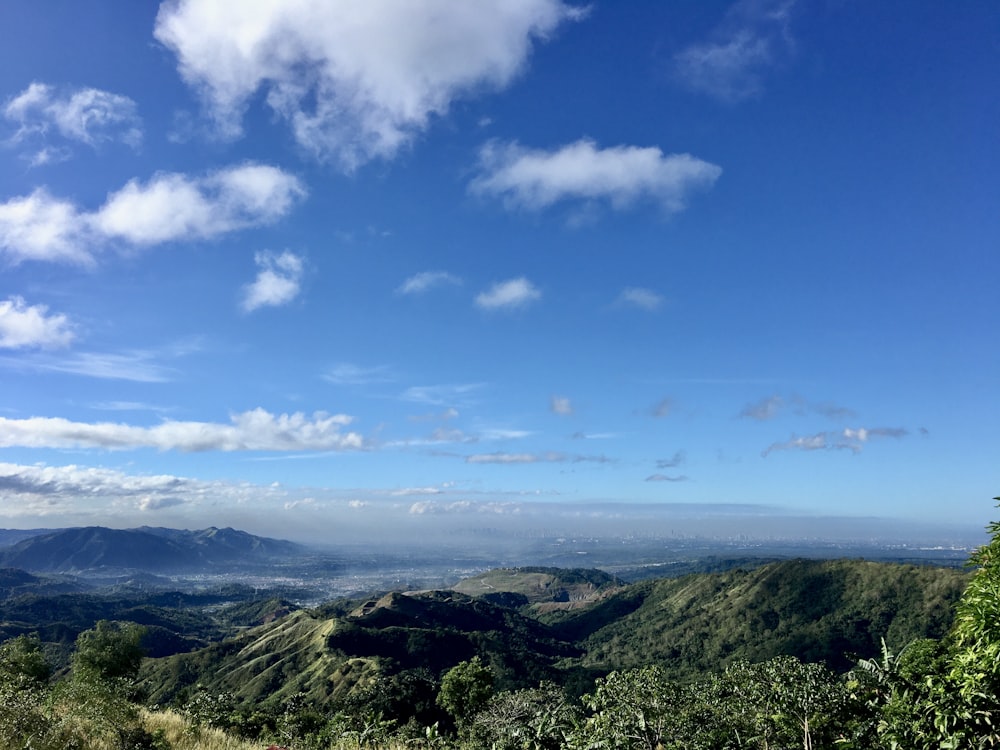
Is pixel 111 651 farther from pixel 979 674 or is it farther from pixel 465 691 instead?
pixel 979 674

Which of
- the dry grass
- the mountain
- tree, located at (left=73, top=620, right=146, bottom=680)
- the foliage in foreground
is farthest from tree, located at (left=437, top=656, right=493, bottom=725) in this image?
the mountain

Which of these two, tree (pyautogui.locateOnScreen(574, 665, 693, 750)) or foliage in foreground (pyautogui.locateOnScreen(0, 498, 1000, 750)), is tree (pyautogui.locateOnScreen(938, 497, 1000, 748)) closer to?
foliage in foreground (pyautogui.locateOnScreen(0, 498, 1000, 750))

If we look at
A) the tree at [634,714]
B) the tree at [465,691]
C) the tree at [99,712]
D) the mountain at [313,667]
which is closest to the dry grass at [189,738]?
the tree at [99,712]

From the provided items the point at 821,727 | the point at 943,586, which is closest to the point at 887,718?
the point at 821,727

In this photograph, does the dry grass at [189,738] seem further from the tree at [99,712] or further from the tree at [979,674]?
the tree at [979,674]

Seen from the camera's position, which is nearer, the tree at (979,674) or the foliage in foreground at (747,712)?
the tree at (979,674)

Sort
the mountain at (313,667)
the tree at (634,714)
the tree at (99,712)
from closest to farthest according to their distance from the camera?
1. the tree at (634,714)
2. the tree at (99,712)
3. the mountain at (313,667)

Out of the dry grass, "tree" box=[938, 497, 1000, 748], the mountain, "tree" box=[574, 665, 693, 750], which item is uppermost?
"tree" box=[938, 497, 1000, 748]

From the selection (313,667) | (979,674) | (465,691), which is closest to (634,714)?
(979,674)

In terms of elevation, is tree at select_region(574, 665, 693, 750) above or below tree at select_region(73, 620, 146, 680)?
above

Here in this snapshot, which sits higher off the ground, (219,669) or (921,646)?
(921,646)

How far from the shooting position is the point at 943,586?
198750 millimetres

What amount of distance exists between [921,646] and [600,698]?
25.0 ft

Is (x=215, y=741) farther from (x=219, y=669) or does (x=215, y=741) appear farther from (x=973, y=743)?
(x=219, y=669)
